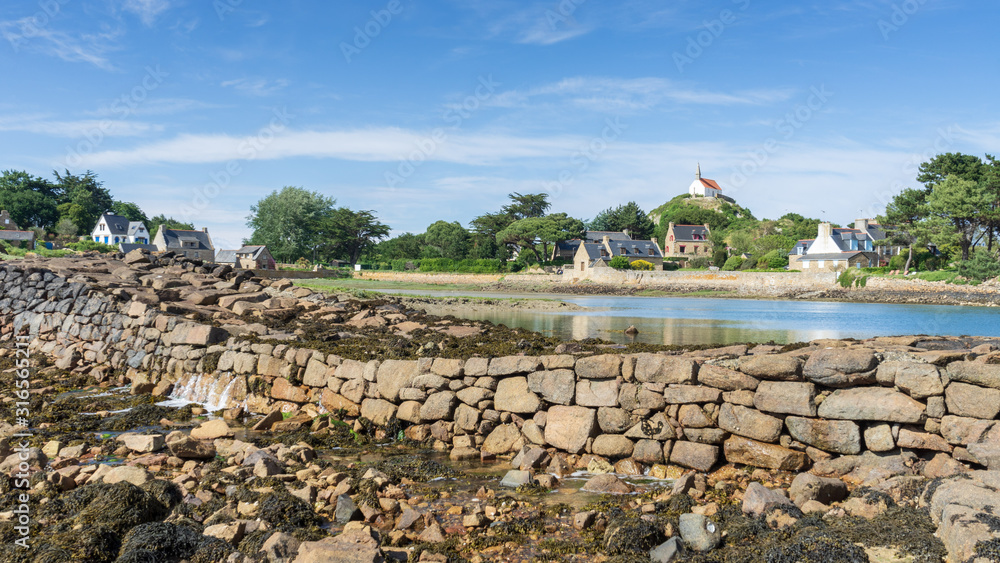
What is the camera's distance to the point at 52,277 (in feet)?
55.3

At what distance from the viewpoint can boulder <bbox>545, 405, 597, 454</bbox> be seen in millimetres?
7414

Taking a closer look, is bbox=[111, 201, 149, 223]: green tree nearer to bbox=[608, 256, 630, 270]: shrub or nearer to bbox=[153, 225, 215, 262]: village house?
bbox=[153, 225, 215, 262]: village house

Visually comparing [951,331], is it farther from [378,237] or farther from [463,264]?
[378,237]

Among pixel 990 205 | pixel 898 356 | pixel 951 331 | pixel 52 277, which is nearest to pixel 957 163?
pixel 990 205

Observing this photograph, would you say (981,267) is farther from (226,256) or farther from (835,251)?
(226,256)

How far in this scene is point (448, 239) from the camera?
8238 centimetres

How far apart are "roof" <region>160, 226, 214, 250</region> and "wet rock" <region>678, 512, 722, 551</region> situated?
79846 mm

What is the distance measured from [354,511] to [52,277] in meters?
15.7

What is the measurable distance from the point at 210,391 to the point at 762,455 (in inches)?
364

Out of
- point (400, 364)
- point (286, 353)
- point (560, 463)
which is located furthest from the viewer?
point (286, 353)

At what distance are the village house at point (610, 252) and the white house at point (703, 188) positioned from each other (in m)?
59.4

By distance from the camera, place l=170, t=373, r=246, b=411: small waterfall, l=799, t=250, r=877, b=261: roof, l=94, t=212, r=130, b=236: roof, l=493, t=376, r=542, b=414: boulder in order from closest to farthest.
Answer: l=493, t=376, r=542, b=414: boulder < l=170, t=373, r=246, b=411: small waterfall < l=799, t=250, r=877, b=261: roof < l=94, t=212, r=130, b=236: roof

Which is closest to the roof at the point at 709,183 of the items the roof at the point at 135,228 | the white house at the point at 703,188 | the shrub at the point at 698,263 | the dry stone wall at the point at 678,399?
the white house at the point at 703,188

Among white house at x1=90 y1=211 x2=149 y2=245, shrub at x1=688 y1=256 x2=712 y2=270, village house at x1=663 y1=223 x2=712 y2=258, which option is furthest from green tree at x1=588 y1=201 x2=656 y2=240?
white house at x1=90 y1=211 x2=149 y2=245
